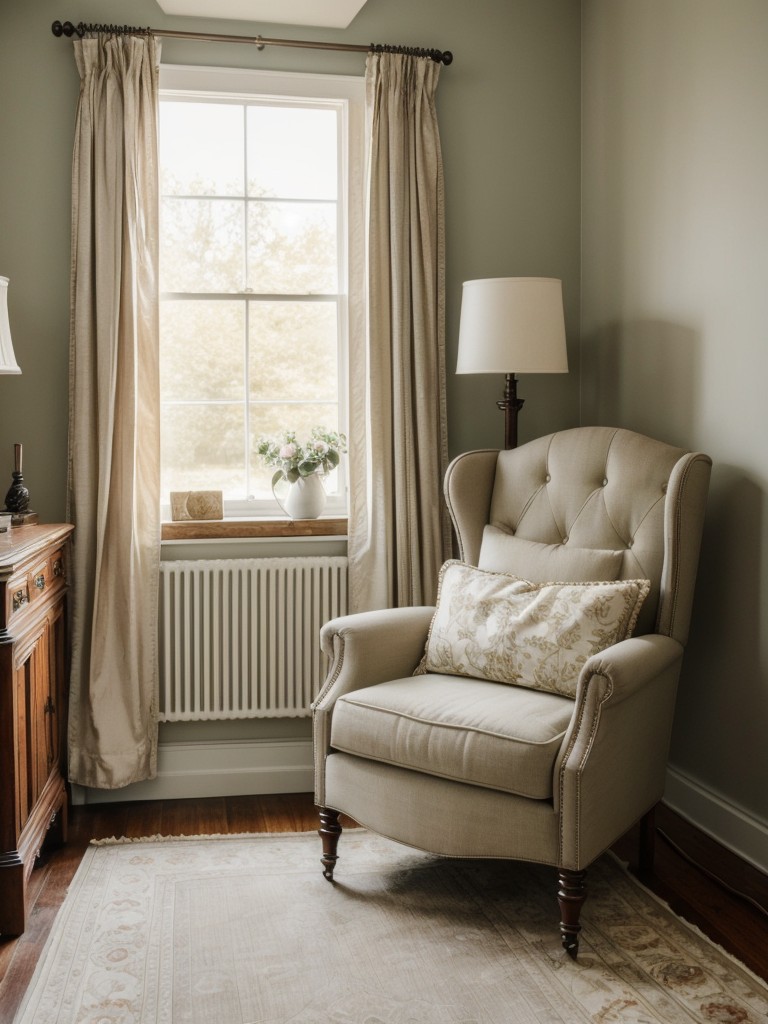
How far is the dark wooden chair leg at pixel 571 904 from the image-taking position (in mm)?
2125

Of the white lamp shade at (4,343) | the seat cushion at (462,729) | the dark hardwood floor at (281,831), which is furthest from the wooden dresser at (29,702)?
the seat cushion at (462,729)

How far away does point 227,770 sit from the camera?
10.6 feet

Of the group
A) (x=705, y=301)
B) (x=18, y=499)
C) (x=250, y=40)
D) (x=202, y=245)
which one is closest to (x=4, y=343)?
(x=18, y=499)

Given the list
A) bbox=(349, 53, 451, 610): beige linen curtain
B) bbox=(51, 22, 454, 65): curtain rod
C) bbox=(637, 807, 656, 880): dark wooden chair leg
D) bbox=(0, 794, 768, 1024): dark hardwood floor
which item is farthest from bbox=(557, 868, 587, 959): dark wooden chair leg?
bbox=(51, 22, 454, 65): curtain rod

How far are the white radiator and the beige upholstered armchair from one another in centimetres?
59

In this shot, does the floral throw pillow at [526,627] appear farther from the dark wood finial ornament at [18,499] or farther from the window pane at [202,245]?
the window pane at [202,245]

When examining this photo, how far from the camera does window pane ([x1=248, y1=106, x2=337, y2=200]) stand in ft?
10.7

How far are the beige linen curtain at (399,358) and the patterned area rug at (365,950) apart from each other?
0.97m

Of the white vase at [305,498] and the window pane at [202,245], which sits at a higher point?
the window pane at [202,245]

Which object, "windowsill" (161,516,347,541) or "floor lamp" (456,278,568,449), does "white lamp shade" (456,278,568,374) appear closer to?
"floor lamp" (456,278,568,449)

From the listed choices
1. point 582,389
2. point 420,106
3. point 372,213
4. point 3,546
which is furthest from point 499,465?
point 3,546

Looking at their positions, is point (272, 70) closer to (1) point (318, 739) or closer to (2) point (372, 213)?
(2) point (372, 213)

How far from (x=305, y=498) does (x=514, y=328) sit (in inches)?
35.5

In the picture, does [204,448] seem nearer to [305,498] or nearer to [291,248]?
[305,498]
